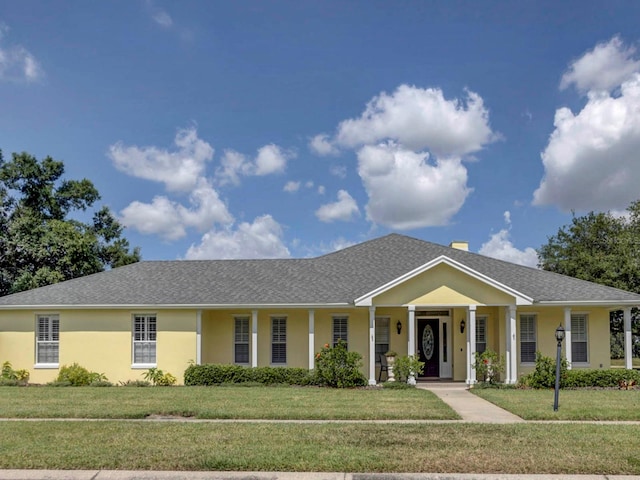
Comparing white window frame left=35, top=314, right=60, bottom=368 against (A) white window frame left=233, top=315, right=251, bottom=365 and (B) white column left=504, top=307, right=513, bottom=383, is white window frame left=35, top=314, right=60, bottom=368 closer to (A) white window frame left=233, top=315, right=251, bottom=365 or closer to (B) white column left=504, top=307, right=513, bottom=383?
(A) white window frame left=233, top=315, right=251, bottom=365

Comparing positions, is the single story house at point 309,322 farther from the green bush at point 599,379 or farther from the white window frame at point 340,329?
the green bush at point 599,379

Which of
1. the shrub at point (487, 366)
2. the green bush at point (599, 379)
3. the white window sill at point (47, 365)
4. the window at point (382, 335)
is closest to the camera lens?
the green bush at point (599, 379)

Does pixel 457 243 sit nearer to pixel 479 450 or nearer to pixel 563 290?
pixel 563 290

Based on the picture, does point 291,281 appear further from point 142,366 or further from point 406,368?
point 142,366

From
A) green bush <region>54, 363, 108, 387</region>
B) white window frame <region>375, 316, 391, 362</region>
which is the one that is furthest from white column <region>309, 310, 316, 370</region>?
green bush <region>54, 363, 108, 387</region>

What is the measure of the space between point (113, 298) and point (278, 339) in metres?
6.26

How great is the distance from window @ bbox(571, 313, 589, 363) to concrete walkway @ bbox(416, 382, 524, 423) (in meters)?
4.64

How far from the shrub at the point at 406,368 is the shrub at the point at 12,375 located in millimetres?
13139

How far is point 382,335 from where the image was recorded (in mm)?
22391

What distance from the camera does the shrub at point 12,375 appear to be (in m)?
21.1

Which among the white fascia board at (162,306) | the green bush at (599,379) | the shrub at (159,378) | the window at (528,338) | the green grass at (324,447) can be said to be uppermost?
the white fascia board at (162,306)

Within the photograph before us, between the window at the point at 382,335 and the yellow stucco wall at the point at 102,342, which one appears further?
the window at the point at 382,335

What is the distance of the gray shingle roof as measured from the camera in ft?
70.6

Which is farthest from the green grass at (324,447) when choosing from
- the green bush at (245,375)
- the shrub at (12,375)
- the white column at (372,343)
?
the shrub at (12,375)
